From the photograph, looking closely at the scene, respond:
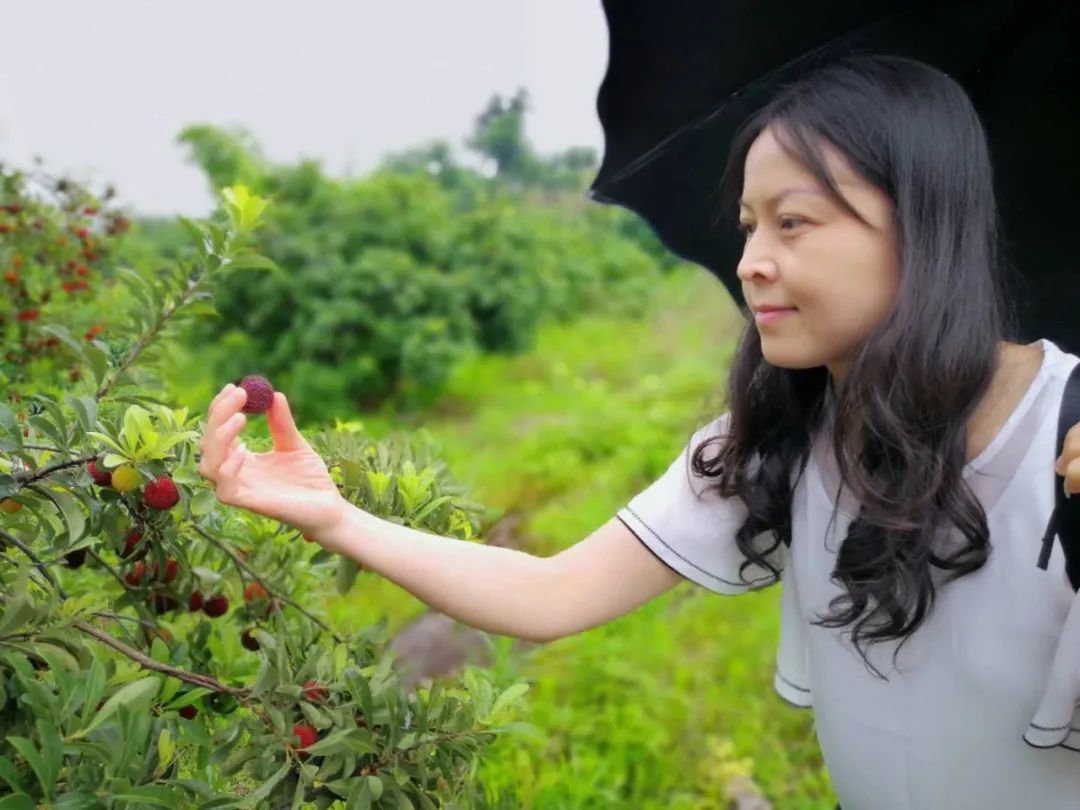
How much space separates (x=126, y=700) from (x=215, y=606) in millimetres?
546

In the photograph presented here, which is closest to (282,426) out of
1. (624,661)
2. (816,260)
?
(816,260)

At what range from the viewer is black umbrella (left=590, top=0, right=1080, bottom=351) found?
1.17 meters

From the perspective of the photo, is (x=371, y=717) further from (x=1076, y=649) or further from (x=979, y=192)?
(x=979, y=192)

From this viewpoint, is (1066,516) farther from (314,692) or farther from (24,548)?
(24,548)

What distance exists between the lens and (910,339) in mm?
956

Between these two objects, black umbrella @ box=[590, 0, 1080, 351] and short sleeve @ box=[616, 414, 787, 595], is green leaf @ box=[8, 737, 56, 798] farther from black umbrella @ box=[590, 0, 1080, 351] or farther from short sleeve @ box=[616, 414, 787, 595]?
black umbrella @ box=[590, 0, 1080, 351]

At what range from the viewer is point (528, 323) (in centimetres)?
655

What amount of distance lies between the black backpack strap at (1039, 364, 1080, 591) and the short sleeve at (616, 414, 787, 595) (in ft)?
1.00

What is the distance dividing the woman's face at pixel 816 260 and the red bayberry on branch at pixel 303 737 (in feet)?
1.87

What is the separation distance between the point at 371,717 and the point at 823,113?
0.73 meters

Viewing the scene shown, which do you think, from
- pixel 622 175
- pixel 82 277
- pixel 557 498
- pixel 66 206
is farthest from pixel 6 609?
pixel 557 498

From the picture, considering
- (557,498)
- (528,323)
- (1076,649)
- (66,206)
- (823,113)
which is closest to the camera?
(1076,649)

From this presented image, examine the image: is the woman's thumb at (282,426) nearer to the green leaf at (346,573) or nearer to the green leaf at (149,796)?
the green leaf at (346,573)

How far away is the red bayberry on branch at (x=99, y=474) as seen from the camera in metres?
0.87
